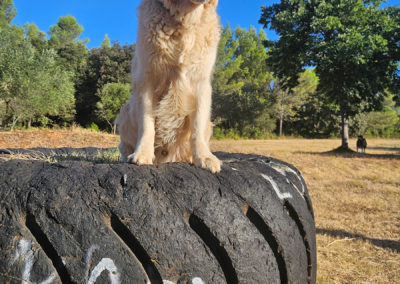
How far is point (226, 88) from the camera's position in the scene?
30312 millimetres

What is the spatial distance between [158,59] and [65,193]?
1.26 meters

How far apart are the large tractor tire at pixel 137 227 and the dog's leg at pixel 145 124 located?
0.65 m

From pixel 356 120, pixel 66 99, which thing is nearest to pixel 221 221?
pixel 66 99

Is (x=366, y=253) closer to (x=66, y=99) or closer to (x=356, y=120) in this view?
(x=66, y=99)

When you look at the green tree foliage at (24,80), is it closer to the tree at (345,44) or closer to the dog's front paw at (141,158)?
the tree at (345,44)

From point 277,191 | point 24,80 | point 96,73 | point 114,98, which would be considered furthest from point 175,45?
point 96,73

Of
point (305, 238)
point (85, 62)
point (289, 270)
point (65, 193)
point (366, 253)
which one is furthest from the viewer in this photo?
point (85, 62)

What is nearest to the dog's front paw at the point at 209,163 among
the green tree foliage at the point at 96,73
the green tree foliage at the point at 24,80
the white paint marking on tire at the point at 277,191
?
the white paint marking on tire at the point at 277,191

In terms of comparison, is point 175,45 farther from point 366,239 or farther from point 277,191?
point 366,239

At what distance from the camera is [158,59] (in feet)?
7.30

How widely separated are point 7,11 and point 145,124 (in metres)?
36.9

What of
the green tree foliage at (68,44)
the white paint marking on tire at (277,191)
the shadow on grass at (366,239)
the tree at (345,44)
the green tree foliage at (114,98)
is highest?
the green tree foliage at (68,44)

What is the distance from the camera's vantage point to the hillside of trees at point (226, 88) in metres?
14.0

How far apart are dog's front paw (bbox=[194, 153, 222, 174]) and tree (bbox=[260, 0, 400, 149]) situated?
12.0 metres
